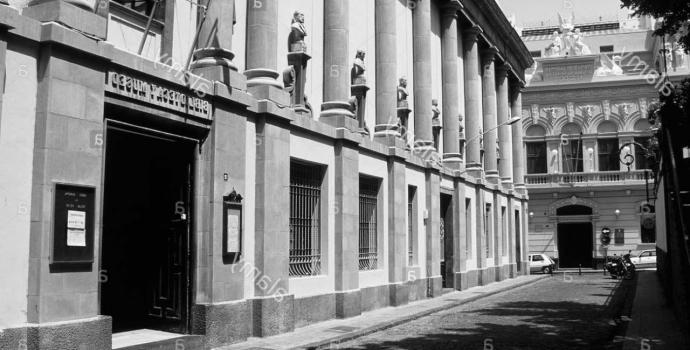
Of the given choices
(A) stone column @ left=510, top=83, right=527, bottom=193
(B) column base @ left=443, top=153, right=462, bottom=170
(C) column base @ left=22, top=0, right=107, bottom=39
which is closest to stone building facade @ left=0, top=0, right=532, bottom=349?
(C) column base @ left=22, top=0, right=107, bottom=39

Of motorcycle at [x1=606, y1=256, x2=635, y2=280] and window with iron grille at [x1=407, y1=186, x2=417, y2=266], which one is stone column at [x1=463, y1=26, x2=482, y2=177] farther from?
motorcycle at [x1=606, y1=256, x2=635, y2=280]

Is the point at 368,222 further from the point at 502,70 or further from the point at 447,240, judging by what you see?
the point at 502,70

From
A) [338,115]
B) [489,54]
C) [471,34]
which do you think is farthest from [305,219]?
[489,54]

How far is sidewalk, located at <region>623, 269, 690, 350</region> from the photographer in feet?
39.2

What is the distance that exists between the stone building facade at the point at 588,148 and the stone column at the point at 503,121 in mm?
12739

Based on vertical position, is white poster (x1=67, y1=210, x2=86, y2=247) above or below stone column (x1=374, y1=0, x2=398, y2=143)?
below

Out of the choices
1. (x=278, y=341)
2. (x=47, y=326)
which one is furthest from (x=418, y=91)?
(x=47, y=326)

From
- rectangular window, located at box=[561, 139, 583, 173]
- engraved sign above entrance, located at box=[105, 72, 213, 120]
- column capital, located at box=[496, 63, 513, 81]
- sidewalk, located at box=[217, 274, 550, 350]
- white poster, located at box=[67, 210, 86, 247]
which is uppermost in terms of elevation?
column capital, located at box=[496, 63, 513, 81]

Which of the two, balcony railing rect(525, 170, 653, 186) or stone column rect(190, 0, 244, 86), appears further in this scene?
balcony railing rect(525, 170, 653, 186)

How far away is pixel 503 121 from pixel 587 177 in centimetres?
1493

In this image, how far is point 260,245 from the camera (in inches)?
579

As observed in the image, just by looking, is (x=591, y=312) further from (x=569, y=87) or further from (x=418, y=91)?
(x=569, y=87)

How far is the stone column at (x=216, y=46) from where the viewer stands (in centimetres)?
1363

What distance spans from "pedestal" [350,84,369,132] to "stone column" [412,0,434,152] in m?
5.59
